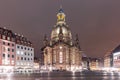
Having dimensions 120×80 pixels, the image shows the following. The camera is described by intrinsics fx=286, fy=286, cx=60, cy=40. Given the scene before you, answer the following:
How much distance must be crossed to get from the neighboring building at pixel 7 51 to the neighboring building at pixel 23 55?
435 centimetres

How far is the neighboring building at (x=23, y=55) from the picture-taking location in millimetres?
139762

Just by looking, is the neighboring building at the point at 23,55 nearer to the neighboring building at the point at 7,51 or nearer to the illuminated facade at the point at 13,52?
the illuminated facade at the point at 13,52

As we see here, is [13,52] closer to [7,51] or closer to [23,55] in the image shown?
[7,51]

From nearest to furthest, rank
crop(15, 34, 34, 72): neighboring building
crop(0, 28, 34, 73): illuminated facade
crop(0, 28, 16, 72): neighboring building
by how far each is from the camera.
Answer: crop(0, 28, 16, 72): neighboring building, crop(0, 28, 34, 73): illuminated facade, crop(15, 34, 34, 72): neighboring building

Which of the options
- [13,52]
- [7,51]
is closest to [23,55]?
[13,52]

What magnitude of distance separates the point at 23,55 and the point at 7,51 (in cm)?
1582

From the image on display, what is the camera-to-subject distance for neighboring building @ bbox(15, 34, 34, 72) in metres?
140

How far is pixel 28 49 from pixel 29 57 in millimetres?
4283

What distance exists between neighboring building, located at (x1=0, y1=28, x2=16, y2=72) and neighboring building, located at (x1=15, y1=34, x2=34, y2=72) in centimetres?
435

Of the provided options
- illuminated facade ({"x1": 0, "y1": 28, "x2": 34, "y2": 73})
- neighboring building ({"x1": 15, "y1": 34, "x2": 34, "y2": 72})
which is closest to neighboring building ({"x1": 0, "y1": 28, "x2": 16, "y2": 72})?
illuminated facade ({"x1": 0, "y1": 28, "x2": 34, "y2": 73})

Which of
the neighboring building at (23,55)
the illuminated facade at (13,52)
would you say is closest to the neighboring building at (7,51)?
the illuminated facade at (13,52)

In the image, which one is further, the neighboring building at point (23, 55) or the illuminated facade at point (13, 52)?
the neighboring building at point (23, 55)

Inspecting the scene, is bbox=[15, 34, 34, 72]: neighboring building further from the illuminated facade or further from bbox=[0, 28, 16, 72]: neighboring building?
bbox=[0, 28, 16, 72]: neighboring building

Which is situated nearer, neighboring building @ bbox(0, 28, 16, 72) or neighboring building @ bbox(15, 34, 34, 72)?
neighboring building @ bbox(0, 28, 16, 72)
